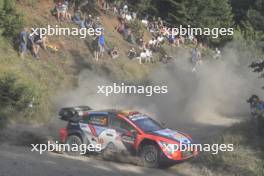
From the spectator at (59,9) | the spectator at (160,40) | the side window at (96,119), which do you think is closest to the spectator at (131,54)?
the spectator at (160,40)

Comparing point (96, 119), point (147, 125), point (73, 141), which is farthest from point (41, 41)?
point (147, 125)

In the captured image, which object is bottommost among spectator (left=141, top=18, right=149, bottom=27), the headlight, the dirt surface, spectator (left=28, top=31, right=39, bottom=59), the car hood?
the dirt surface

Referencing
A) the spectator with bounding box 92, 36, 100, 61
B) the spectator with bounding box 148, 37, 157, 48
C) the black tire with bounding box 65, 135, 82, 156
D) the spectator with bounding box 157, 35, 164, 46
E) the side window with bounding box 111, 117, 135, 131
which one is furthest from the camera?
the spectator with bounding box 157, 35, 164, 46

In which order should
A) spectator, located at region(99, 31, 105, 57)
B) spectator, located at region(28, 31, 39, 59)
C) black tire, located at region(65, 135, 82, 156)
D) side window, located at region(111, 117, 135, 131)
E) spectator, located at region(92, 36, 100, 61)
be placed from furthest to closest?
spectator, located at region(92, 36, 100, 61) < spectator, located at region(99, 31, 105, 57) < spectator, located at region(28, 31, 39, 59) < black tire, located at region(65, 135, 82, 156) < side window, located at region(111, 117, 135, 131)

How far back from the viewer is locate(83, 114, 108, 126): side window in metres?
17.6

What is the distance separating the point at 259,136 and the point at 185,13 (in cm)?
2445

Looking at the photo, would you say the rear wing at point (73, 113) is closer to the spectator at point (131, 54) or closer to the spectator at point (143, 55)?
the spectator at point (131, 54)

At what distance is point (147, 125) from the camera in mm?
17484

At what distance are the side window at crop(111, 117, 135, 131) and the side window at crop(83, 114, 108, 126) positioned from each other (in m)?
0.25

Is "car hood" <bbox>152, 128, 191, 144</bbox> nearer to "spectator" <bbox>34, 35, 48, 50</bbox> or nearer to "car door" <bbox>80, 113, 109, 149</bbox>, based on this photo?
"car door" <bbox>80, 113, 109, 149</bbox>

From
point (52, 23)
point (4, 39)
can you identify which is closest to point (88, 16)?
point (52, 23)

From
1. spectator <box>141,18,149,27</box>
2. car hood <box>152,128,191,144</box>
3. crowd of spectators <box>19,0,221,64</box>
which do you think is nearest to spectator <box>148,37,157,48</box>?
crowd of spectators <box>19,0,221,64</box>

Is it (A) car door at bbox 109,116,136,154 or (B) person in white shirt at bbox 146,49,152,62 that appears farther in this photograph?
(B) person in white shirt at bbox 146,49,152,62

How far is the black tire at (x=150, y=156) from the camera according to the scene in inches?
653
